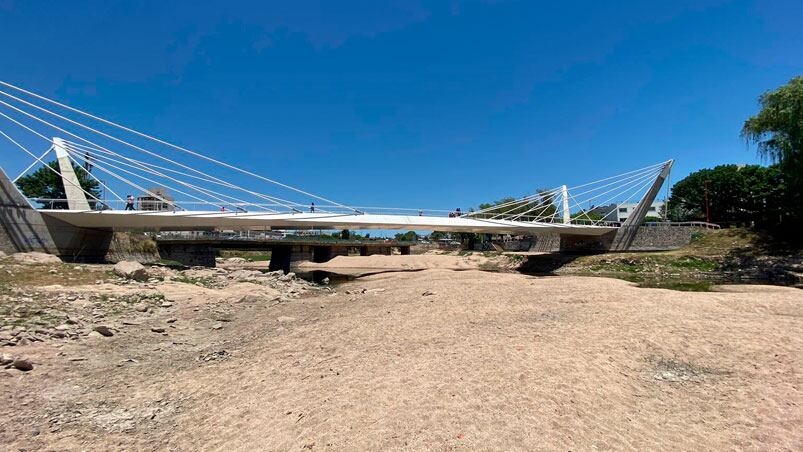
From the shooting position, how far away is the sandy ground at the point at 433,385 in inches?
211

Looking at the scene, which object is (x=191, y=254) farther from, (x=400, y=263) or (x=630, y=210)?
(x=630, y=210)

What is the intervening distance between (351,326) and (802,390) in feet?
33.4

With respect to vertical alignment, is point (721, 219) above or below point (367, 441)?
above

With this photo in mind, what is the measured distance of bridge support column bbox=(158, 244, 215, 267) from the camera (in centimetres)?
5384

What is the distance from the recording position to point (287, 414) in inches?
240

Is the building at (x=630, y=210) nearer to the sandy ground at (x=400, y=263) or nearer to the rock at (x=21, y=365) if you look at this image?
the sandy ground at (x=400, y=263)

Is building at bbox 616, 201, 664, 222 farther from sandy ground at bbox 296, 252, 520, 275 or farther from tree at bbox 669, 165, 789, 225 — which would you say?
sandy ground at bbox 296, 252, 520, 275

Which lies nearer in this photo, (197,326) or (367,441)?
(367,441)

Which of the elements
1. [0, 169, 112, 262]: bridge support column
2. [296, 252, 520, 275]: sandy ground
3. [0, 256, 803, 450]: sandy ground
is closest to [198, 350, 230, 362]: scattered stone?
[0, 256, 803, 450]: sandy ground

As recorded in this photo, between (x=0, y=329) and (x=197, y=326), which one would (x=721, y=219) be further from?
(x=0, y=329)

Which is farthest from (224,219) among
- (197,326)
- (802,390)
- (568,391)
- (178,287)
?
(802,390)

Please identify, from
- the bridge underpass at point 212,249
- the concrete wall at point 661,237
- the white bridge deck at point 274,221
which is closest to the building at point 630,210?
the concrete wall at point 661,237

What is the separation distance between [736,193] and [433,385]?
3155 inches

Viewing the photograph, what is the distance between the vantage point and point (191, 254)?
177 ft
